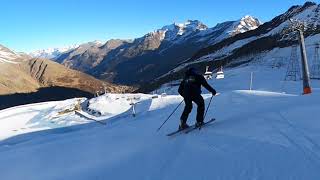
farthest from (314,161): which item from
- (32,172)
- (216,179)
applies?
(32,172)

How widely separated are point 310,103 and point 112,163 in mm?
7435

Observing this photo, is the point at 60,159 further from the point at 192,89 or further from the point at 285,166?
the point at 285,166

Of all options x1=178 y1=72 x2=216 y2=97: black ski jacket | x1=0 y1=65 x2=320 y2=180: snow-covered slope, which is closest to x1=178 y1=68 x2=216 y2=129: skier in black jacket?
x1=178 y1=72 x2=216 y2=97: black ski jacket

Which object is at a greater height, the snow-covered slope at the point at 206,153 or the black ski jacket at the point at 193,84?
the black ski jacket at the point at 193,84

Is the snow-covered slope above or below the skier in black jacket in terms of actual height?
below

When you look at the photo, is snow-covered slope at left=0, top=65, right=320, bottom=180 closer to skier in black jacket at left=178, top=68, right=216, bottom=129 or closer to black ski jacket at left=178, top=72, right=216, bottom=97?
skier in black jacket at left=178, top=68, right=216, bottom=129

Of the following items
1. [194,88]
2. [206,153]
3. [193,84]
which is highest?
[193,84]

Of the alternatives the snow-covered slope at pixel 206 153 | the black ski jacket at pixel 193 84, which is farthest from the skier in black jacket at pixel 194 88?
the snow-covered slope at pixel 206 153

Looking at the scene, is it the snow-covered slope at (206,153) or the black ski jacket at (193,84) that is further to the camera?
the black ski jacket at (193,84)

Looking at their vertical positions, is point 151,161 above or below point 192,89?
below

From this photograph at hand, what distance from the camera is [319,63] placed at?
98250 mm

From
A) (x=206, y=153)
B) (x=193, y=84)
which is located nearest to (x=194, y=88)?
(x=193, y=84)

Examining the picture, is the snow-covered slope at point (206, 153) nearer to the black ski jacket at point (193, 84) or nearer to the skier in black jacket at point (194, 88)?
the skier in black jacket at point (194, 88)

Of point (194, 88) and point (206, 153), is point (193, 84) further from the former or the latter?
point (206, 153)
